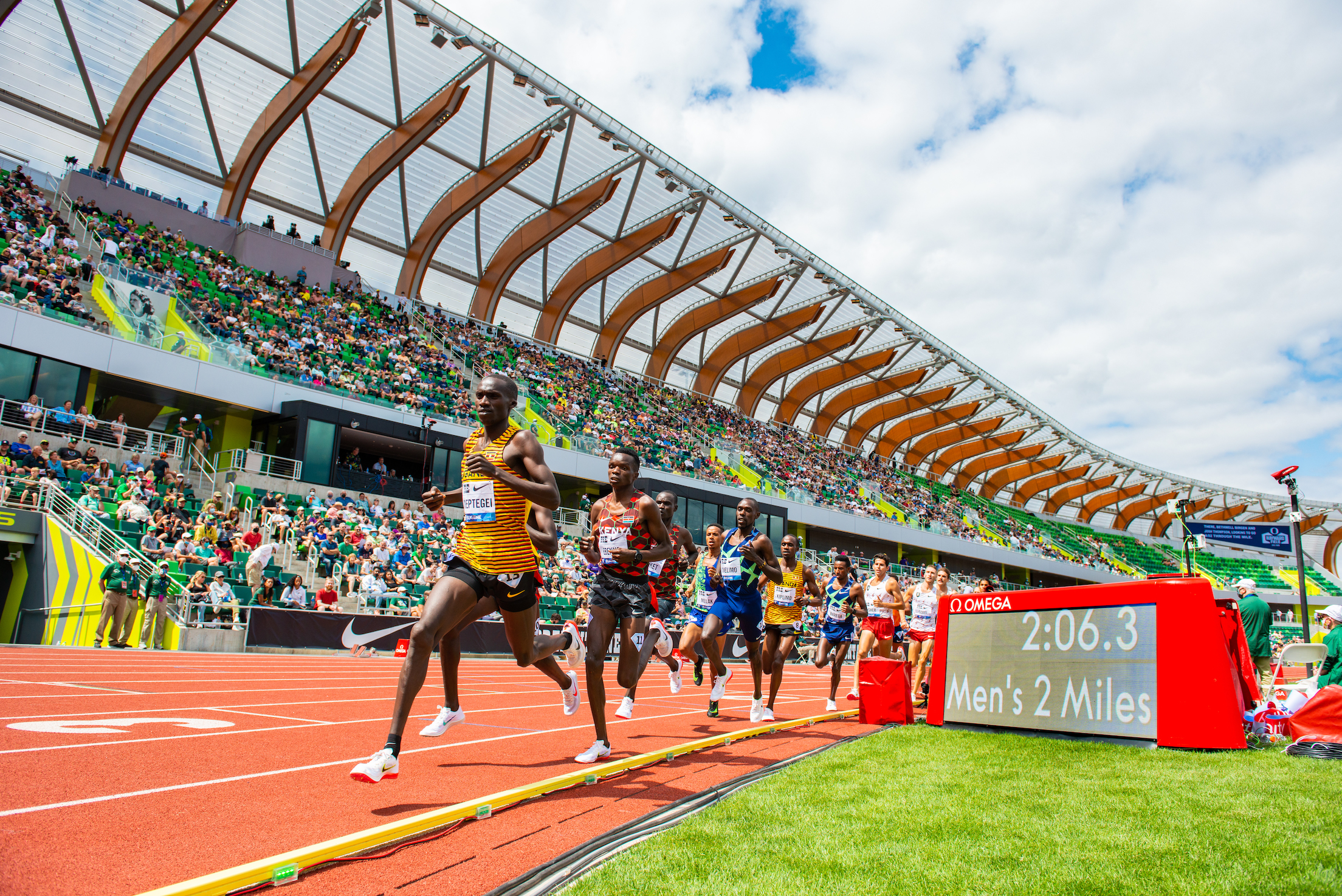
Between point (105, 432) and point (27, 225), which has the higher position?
point (27, 225)

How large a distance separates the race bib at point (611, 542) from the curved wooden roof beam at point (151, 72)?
25.8m

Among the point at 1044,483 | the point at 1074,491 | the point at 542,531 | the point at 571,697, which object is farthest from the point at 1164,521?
the point at 542,531

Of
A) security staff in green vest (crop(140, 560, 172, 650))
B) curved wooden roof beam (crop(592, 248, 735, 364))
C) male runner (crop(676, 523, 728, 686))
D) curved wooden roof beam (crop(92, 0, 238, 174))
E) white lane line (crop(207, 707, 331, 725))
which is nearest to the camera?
white lane line (crop(207, 707, 331, 725))

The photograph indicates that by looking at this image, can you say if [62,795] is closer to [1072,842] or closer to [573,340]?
[1072,842]

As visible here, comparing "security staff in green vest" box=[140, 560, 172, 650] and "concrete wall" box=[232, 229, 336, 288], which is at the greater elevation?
"concrete wall" box=[232, 229, 336, 288]

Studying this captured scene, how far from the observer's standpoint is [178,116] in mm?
28281

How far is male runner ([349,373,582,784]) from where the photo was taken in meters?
4.75

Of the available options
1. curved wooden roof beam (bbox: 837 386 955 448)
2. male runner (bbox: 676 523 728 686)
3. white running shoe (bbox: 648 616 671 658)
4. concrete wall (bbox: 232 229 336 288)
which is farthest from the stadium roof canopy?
male runner (bbox: 676 523 728 686)

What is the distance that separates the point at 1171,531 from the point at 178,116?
8319 cm

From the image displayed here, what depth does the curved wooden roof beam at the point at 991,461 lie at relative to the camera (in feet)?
205

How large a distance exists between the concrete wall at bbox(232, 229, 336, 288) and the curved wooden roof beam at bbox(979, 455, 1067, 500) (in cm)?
5317

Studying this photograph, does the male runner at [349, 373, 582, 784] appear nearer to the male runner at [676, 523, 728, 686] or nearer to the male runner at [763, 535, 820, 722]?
the male runner at [676, 523, 728, 686]

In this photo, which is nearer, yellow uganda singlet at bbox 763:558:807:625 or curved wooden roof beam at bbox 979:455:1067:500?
yellow uganda singlet at bbox 763:558:807:625

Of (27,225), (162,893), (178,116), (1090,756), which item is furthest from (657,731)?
(178,116)
